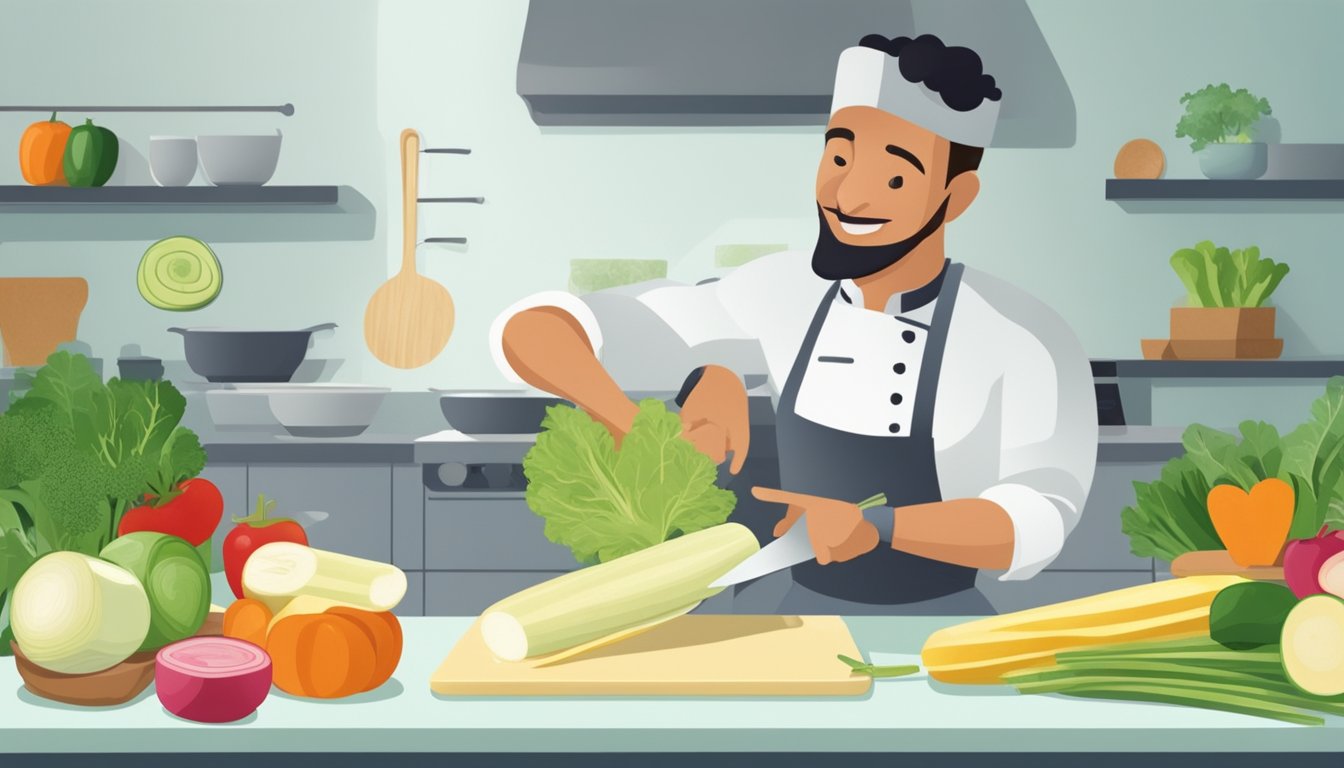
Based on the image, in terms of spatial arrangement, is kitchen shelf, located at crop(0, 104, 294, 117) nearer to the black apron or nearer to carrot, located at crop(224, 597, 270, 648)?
the black apron

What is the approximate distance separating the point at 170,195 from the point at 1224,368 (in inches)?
110

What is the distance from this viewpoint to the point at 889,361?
1.87 m

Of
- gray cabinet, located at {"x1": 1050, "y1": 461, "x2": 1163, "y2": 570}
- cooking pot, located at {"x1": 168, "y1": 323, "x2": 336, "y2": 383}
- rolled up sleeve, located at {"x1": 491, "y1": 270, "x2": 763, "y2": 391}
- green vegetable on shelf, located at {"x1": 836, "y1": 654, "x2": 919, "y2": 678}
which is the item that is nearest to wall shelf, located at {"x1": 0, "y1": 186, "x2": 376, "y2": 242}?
cooking pot, located at {"x1": 168, "y1": 323, "x2": 336, "y2": 383}

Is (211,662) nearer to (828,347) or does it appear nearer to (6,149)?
(828,347)

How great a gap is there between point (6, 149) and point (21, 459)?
2.95 meters

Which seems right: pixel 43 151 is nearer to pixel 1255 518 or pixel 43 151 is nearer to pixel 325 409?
pixel 325 409

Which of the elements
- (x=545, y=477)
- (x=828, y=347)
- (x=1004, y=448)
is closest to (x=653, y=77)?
(x=828, y=347)

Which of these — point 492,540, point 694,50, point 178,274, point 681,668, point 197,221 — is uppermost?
point 694,50

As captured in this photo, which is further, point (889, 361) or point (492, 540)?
point (492, 540)

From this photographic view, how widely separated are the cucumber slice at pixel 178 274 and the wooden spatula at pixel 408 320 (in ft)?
1.48

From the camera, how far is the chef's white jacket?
5.51 feet

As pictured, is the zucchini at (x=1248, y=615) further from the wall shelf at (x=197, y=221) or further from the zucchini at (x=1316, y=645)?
the wall shelf at (x=197, y=221)

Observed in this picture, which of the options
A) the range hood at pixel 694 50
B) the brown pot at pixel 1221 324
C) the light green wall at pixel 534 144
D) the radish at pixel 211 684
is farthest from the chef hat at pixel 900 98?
the brown pot at pixel 1221 324

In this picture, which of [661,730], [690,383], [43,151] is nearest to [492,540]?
Answer: [690,383]
